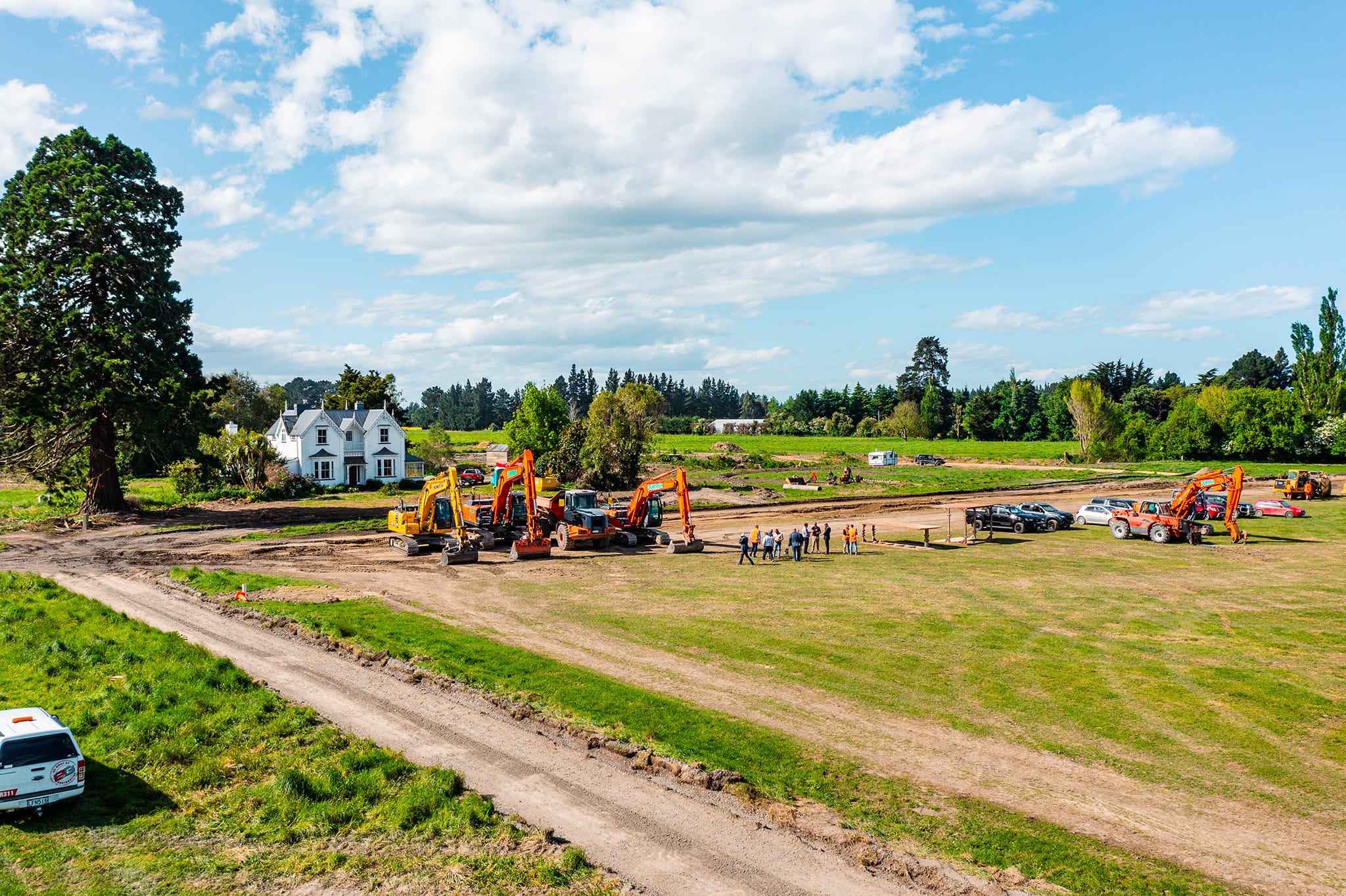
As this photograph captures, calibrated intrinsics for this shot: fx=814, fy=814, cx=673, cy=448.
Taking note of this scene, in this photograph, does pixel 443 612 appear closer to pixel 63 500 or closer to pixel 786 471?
pixel 63 500

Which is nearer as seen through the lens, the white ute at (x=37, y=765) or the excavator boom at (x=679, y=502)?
the white ute at (x=37, y=765)

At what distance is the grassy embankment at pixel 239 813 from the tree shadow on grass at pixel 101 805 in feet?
0.10

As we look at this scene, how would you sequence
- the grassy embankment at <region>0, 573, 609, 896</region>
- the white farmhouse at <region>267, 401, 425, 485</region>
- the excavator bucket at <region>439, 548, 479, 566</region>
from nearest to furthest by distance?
the grassy embankment at <region>0, 573, 609, 896</region> → the excavator bucket at <region>439, 548, 479, 566</region> → the white farmhouse at <region>267, 401, 425, 485</region>

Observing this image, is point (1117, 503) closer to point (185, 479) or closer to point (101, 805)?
point (101, 805)

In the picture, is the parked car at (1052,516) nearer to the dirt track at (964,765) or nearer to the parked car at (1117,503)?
the parked car at (1117,503)

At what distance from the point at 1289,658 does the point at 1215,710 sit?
559cm

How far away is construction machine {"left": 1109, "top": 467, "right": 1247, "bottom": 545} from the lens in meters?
42.0

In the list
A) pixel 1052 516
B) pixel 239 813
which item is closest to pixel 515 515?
pixel 239 813

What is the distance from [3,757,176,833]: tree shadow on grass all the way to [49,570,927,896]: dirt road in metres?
3.71

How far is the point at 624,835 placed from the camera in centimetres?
1277

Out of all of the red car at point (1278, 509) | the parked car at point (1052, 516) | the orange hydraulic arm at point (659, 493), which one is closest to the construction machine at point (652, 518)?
the orange hydraulic arm at point (659, 493)

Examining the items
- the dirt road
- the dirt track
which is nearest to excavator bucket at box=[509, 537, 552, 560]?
the dirt track

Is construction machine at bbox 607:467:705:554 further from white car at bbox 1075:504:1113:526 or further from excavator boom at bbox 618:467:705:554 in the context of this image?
white car at bbox 1075:504:1113:526

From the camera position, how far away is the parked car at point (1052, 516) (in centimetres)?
4850
